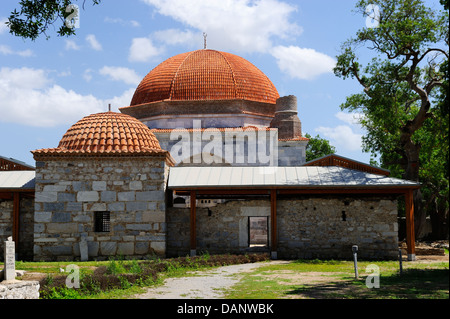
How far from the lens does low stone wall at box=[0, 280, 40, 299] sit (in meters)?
8.36

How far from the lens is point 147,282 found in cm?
959

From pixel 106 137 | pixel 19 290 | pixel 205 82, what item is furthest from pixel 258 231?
pixel 19 290

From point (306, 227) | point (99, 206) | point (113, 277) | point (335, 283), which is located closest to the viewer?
point (335, 283)

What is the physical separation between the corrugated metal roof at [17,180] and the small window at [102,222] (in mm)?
2137

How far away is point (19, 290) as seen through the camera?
8.50m

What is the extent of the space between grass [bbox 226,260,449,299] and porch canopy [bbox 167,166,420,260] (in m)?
2.63

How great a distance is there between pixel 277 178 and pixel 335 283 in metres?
6.20

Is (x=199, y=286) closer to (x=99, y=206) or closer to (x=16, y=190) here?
(x=99, y=206)

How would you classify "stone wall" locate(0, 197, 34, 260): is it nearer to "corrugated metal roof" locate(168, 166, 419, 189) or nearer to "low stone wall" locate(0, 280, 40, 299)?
"corrugated metal roof" locate(168, 166, 419, 189)

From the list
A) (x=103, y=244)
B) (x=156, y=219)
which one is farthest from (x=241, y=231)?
(x=103, y=244)

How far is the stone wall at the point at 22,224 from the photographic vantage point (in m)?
15.7

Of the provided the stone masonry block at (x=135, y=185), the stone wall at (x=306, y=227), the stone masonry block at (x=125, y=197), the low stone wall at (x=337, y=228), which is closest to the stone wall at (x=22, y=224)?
the stone masonry block at (x=125, y=197)

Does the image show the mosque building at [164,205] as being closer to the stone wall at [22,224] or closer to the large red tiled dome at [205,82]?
the stone wall at [22,224]

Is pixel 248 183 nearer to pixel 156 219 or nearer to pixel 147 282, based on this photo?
pixel 156 219
